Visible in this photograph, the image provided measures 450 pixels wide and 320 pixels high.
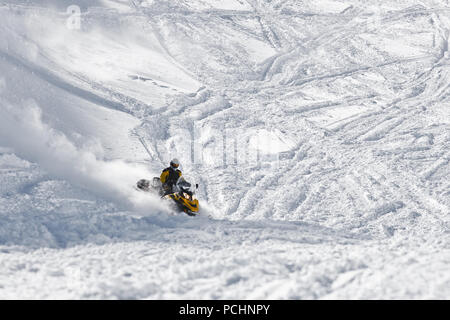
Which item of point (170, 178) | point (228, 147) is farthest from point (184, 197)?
point (228, 147)

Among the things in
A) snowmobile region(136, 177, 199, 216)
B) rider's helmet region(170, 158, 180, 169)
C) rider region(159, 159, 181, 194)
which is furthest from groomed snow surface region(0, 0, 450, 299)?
rider's helmet region(170, 158, 180, 169)

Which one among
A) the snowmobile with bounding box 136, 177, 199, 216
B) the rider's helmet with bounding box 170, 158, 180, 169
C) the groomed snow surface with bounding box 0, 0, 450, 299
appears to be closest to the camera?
the groomed snow surface with bounding box 0, 0, 450, 299

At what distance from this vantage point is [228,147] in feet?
47.3

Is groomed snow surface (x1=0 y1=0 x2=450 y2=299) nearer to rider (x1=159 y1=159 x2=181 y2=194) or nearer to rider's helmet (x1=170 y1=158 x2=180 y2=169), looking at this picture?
rider (x1=159 y1=159 x2=181 y2=194)

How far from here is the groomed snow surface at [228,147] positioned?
20.6 ft

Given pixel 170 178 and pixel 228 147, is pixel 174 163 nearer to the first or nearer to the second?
pixel 170 178

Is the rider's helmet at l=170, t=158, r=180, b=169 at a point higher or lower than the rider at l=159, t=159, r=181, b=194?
higher

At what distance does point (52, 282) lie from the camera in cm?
601

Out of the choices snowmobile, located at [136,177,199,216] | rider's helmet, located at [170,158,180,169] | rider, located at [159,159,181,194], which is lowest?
snowmobile, located at [136,177,199,216]

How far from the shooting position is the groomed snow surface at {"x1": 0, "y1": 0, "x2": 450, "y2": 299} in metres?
6.27

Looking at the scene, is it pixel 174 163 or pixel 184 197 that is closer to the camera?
pixel 184 197

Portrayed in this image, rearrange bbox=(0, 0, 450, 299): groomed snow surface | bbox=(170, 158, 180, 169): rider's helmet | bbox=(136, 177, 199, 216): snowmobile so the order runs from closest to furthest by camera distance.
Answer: bbox=(0, 0, 450, 299): groomed snow surface → bbox=(136, 177, 199, 216): snowmobile → bbox=(170, 158, 180, 169): rider's helmet

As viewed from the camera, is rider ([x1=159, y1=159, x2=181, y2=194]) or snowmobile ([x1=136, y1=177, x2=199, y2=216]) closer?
snowmobile ([x1=136, y1=177, x2=199, y2=216])
